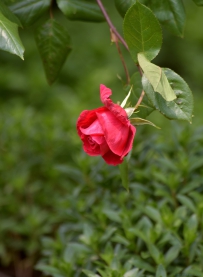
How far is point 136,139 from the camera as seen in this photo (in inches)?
72.8

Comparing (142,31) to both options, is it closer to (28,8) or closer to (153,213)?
(28,8)

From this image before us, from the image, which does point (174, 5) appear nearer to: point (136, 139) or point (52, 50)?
point (52, 50)

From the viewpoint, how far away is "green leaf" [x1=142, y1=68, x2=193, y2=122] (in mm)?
986

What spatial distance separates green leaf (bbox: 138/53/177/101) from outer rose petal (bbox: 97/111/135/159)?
0.10m

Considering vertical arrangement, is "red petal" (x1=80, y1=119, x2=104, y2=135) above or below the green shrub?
above

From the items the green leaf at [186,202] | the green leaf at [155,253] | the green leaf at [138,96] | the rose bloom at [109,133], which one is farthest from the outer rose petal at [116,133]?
the green leaf at [186,202]

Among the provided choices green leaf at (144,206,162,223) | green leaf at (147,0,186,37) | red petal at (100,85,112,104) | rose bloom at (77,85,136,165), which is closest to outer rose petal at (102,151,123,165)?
rose bloom at (77,85,136,165)

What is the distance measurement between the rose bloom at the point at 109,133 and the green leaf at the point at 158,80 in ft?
0.31

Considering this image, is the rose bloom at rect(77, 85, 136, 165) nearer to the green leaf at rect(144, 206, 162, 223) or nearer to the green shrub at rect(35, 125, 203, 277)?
the green shrub at rect(35, 125, 203, 277)

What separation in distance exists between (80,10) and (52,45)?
123mm

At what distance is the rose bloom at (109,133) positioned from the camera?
96 centimetres

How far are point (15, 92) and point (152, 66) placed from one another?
279 centimetres

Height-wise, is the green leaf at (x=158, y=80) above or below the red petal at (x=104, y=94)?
above

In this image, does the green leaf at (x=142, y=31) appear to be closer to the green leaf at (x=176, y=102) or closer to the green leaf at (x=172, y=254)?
the green leaf at (x=176, y=102)
